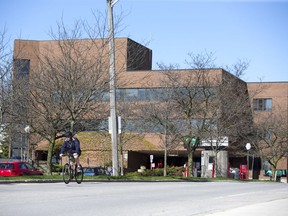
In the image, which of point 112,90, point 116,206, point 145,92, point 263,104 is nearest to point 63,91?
point 112,90

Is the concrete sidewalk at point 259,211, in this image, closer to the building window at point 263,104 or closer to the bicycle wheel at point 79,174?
the bicycle wheel at point 79,174

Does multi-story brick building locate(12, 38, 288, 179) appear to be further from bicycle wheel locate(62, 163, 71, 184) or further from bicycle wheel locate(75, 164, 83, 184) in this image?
bicycle wheel locate(62, 163, 71, 184)

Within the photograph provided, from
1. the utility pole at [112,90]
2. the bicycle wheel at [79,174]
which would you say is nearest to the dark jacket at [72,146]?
the bicycle wheel at [79,174]

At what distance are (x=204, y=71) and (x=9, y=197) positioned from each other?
102ft

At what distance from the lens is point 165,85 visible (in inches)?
1700

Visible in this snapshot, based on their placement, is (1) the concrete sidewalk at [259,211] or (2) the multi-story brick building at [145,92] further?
(2) the multi-story brick building at [145,92]

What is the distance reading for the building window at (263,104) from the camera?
2827 inches

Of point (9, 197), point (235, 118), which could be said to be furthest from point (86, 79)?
point (235, 118)

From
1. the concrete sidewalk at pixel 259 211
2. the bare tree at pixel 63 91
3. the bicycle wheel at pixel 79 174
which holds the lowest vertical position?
the concrete sidewalk at pixel 259 211

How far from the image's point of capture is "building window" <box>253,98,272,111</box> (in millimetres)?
71812

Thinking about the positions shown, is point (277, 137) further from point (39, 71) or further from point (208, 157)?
point (39, 71)

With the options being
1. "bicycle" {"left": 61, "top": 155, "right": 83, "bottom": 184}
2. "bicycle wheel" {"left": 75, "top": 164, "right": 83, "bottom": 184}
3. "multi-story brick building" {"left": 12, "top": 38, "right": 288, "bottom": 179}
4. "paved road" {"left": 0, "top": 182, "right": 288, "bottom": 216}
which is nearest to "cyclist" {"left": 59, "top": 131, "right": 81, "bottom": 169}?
"bicycle" {"left": 61, "top": 155, "right": 83, "bottom": 184}

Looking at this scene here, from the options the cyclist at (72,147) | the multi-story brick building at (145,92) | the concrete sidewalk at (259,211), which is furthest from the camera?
the multi-story brick building at (145,92)

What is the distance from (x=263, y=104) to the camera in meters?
72.7
